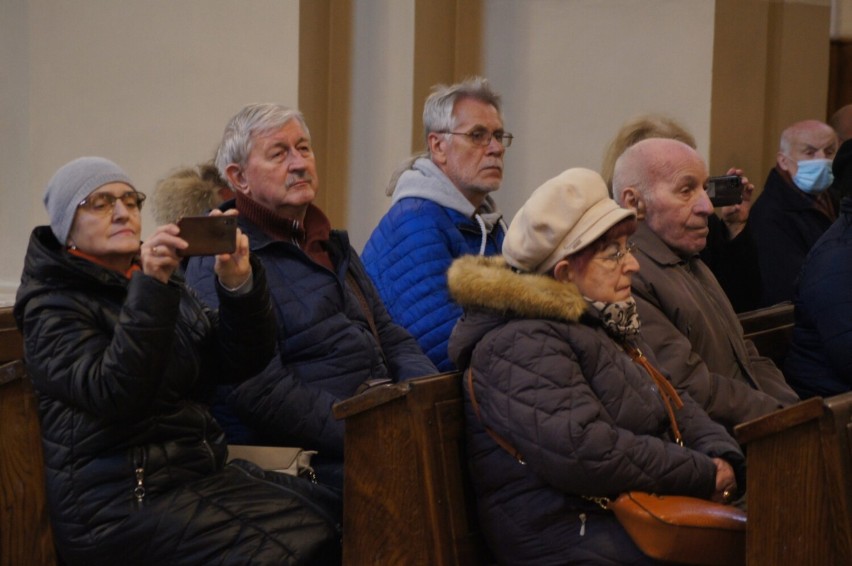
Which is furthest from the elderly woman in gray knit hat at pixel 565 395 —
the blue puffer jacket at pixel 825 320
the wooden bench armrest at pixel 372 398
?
the blue puffer jacket at pixel 825 320

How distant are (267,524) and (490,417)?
0.64 meters

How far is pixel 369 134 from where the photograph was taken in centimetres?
646

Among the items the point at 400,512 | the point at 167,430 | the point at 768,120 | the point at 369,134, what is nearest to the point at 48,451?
the point at 167,430

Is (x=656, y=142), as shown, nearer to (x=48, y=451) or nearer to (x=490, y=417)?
(x=490, y=417)

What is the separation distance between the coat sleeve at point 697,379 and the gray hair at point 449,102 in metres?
1.30

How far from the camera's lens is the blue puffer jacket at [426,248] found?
4.46m

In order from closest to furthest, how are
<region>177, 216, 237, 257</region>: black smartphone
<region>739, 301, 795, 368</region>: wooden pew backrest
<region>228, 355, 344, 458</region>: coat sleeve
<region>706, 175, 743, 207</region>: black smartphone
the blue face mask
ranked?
1. <region>177, 216, 237, 257</region>: black smartphone
2. <region>228, 355, 344, 458</region>: coat sleeve
3. <region>706, 175, 743, 207</region>: black smartphone
4. <region>739, 301, 795, 368</region>: wooden pew backrest
5. the blue face mask

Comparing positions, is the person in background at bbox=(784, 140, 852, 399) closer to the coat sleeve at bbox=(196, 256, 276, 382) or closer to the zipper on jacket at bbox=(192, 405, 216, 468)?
the coat sleeve at bbox=(196, 256, 276, 382)

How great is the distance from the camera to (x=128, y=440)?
3.21 meters

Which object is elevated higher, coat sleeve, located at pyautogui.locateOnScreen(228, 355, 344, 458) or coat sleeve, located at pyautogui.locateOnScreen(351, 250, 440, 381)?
coat sleeve, located at pyautogui.locateOnScreen(351, 250, 440, 381)

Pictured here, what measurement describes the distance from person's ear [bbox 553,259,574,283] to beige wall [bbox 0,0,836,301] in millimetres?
3037

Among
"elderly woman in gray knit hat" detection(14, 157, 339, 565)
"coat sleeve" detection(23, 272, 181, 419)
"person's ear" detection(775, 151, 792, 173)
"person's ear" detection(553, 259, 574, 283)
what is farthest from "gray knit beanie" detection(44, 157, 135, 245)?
"person's ear" detection(775, 151, 792, 173)

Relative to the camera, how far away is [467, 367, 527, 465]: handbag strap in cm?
319

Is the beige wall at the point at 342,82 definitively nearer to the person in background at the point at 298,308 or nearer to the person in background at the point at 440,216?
the person in background at the point at 440,216
